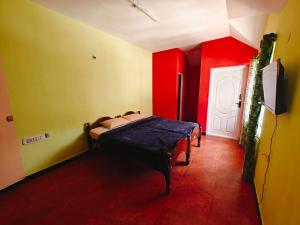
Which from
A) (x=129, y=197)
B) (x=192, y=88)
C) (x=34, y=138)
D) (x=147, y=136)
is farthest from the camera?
(x=192, y=88)

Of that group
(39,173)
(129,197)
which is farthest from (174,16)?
(39,173)

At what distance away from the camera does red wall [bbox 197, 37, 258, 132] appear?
11.7 feet

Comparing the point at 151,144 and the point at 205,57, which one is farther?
the point at 205,57

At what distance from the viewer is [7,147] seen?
192 cm

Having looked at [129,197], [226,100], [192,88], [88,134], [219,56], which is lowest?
[129,197]

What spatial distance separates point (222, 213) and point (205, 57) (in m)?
3.78

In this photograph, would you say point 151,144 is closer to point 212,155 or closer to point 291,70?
point 212,155

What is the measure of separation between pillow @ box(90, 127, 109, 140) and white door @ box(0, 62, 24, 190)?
3.63 ft

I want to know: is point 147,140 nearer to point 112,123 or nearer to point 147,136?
point 147,136

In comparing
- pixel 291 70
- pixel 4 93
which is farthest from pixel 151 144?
pixel 4 93

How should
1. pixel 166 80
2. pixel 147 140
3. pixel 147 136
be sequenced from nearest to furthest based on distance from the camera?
pixel 147 140 → pixel 147 136 → pixel 166 80

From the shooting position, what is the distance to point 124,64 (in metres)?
3.75

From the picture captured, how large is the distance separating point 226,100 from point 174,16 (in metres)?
2.59

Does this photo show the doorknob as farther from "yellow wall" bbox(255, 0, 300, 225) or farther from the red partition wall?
the red partition wall
